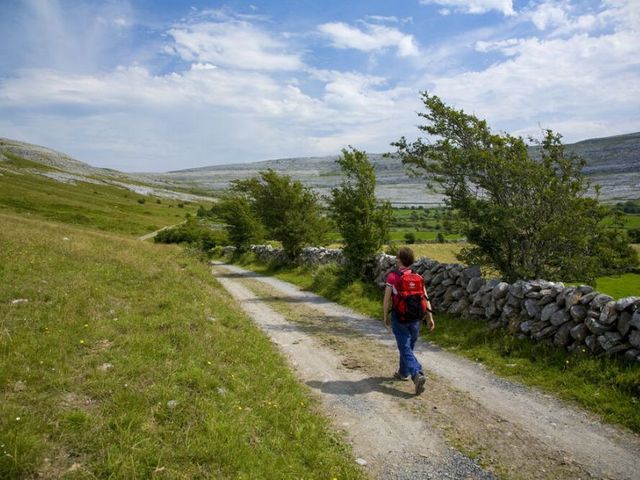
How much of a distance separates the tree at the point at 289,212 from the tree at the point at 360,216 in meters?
12.7

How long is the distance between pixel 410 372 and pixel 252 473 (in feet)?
13.9

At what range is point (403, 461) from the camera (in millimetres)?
5742

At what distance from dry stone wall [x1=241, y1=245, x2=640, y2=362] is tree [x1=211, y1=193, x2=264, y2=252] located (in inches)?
1255

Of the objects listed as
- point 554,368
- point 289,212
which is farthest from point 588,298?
point 289,212

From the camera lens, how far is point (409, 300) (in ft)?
27.9

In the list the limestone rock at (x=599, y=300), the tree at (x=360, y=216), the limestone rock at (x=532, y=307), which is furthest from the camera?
the tree at (x=360, y=216)

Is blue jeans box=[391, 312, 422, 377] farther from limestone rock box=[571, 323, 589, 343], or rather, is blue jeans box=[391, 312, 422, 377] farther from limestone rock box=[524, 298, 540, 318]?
limestone rock box=[524, 298, 540, 318]

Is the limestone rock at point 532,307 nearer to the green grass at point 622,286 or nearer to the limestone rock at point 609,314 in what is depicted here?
the limestone rock at point 609,314

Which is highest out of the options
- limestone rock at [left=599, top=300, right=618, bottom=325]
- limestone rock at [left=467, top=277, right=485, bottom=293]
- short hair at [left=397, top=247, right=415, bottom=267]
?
short hair at [left=397, top=247, right=415, bottom=267]

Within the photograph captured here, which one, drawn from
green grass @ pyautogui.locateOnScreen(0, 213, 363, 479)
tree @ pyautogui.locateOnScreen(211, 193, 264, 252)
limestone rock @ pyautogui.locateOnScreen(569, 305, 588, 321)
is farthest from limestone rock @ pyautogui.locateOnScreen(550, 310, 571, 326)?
tree @ pyautogui.locateOnScreen(211, 193, 264, 252)

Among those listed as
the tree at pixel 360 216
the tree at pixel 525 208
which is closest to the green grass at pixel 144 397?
the tree at pixel 525 208

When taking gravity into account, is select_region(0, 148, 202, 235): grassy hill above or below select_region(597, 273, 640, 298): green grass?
above

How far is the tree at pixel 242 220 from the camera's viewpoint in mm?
45625

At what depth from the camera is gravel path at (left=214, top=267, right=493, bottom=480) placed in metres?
5.57
